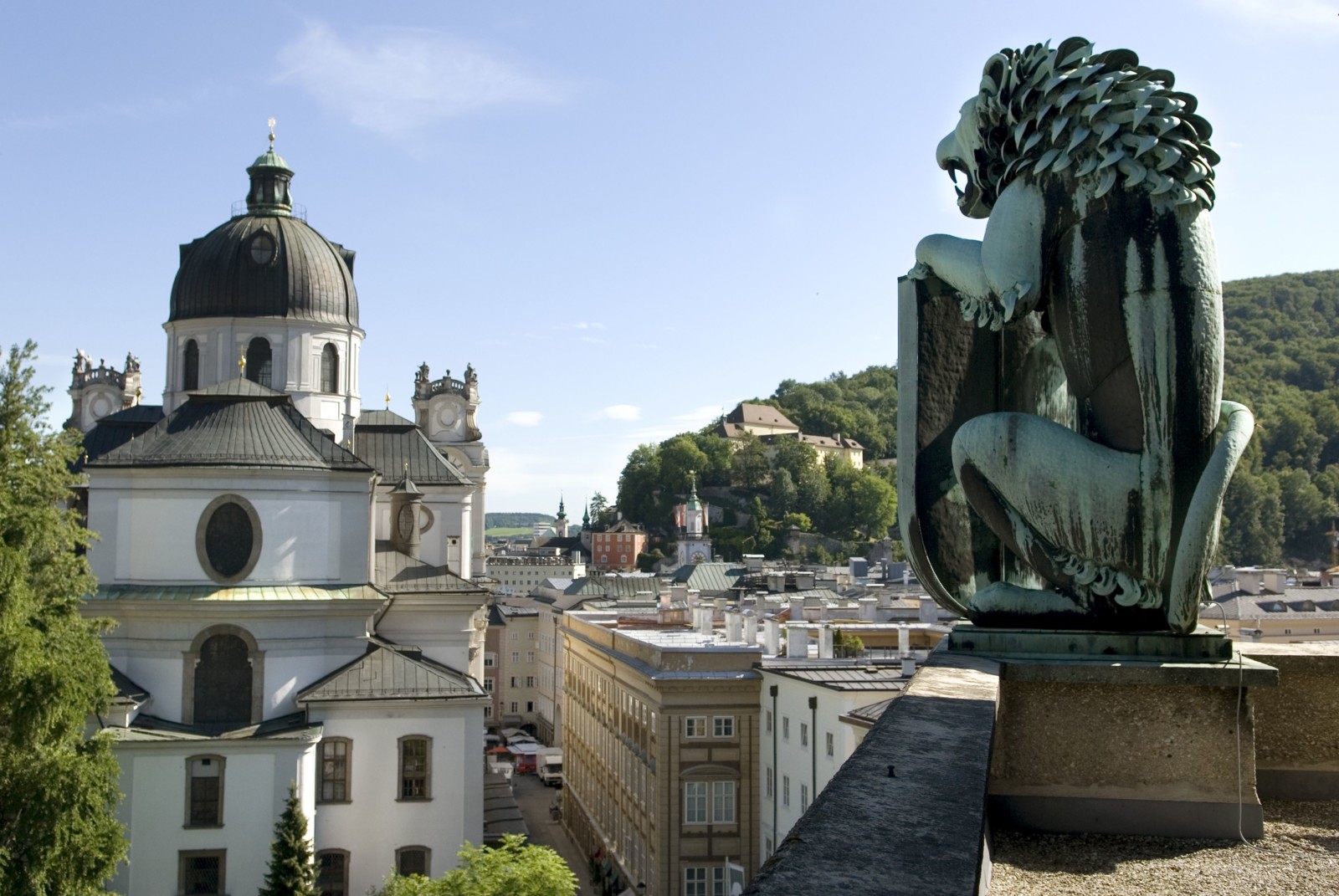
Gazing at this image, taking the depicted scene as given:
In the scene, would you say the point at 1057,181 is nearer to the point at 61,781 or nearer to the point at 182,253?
the point at 61,781

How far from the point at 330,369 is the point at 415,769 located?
1576 centimetres

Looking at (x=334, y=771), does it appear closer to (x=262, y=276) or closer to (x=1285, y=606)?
(x=262, y=276)

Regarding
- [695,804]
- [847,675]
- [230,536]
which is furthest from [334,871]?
[847,675]

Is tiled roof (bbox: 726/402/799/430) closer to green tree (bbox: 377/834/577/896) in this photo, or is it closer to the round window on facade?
the round window on facade

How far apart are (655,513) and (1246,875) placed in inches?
6067

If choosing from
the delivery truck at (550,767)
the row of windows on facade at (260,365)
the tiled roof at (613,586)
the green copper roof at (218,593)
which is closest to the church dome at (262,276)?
the row of windows on facade at (260,365)

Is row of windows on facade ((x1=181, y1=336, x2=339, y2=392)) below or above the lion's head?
above

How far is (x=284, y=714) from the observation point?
31.4m

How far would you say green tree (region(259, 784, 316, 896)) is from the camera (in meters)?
28.0

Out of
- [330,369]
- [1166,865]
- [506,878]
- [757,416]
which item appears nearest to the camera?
[1166,865]

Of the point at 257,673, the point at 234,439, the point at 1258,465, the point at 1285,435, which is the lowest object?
the point at 257,673

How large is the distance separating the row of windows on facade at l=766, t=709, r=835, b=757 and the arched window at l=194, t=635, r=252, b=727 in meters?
12.5

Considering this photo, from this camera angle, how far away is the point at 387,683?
105ft

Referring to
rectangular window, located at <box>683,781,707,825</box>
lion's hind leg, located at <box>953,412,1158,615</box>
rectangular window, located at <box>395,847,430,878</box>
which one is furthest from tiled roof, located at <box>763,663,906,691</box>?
lion's hind leg, located at <box>953,412,1158,615</box>
